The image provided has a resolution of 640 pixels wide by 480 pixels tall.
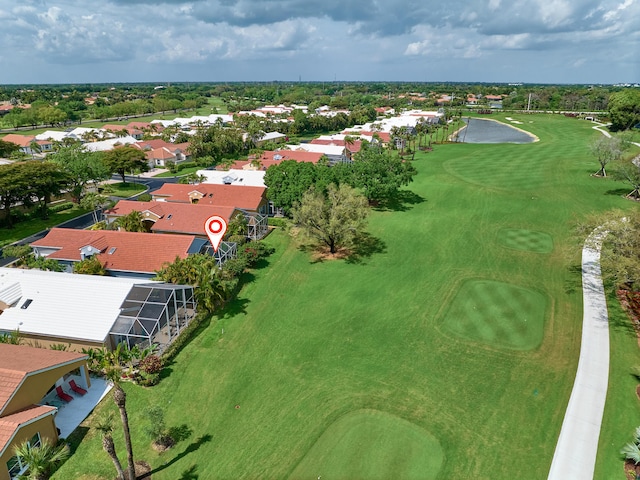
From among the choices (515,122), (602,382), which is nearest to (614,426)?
(602,382)

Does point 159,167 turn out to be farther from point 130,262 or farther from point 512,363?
point 512,363

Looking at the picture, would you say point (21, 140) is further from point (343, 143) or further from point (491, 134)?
→ point (491, 134)

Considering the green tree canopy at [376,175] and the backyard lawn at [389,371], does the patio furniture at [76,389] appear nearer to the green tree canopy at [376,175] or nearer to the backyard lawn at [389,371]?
the backyard lawn at [389,371]

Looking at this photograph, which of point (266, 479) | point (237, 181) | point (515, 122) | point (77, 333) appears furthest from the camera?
point (515, 122)

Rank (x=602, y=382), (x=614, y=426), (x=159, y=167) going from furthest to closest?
(x=159, y=167) → (x=602, y=382) → (x=614, y=426)

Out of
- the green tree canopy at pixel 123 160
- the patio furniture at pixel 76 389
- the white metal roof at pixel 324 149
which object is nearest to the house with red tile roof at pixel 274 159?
the white metal roof at pixel 324 149

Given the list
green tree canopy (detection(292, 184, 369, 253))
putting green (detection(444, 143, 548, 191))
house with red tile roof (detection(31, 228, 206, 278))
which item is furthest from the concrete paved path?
putting green (detection(444, 143, 548, 191))

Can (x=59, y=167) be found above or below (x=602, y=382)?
above
